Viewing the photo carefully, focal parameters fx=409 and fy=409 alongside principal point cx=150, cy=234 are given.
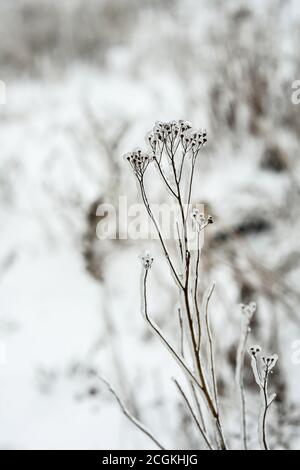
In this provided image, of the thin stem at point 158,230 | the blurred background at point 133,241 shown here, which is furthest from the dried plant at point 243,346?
the blurred background at point 133,241

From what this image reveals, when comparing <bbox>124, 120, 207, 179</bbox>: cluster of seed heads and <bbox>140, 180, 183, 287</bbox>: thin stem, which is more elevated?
<bbox>124, 120, 207, 179</bbox>: cluster of seed heads

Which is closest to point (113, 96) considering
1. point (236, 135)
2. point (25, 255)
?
point (236, 135)

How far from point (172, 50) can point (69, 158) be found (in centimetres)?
319

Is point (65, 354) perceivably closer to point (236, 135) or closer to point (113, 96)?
point (236, 135)

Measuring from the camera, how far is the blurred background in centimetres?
165

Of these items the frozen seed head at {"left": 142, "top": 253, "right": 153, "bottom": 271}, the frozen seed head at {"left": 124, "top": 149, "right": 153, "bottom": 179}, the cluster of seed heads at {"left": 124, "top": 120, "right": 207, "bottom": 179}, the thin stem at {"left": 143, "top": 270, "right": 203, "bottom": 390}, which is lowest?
the thin stem at {"left": 143, "top": 270, "right": 203, "bottom": 390}

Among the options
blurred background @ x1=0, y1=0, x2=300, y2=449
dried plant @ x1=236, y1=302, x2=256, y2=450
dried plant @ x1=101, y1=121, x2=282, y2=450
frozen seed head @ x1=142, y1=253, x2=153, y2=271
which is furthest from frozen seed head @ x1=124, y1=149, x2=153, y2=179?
blurred background @ x1=0, y1=0, x2=300, y2=449

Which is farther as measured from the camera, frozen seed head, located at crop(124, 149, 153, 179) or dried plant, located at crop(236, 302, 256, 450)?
dried plant, located at crop(236, 302, 256, 450)

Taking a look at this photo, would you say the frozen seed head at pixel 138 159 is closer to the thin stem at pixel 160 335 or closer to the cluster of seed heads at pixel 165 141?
the cluster of seed heads at pixel 165 141

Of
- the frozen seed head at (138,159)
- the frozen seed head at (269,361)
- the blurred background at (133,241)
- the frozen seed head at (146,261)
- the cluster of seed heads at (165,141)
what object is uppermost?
the blurred background at (133,241)

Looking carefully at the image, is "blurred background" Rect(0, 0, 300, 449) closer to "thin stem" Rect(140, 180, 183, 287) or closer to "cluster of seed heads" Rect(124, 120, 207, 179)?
"thin stem" Rect(140, 180, 183, 287)

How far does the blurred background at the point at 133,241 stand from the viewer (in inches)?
65.1

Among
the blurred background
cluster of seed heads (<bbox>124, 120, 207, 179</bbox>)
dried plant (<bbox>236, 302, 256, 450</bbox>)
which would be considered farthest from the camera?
the blurred background

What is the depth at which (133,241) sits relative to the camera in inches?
106
